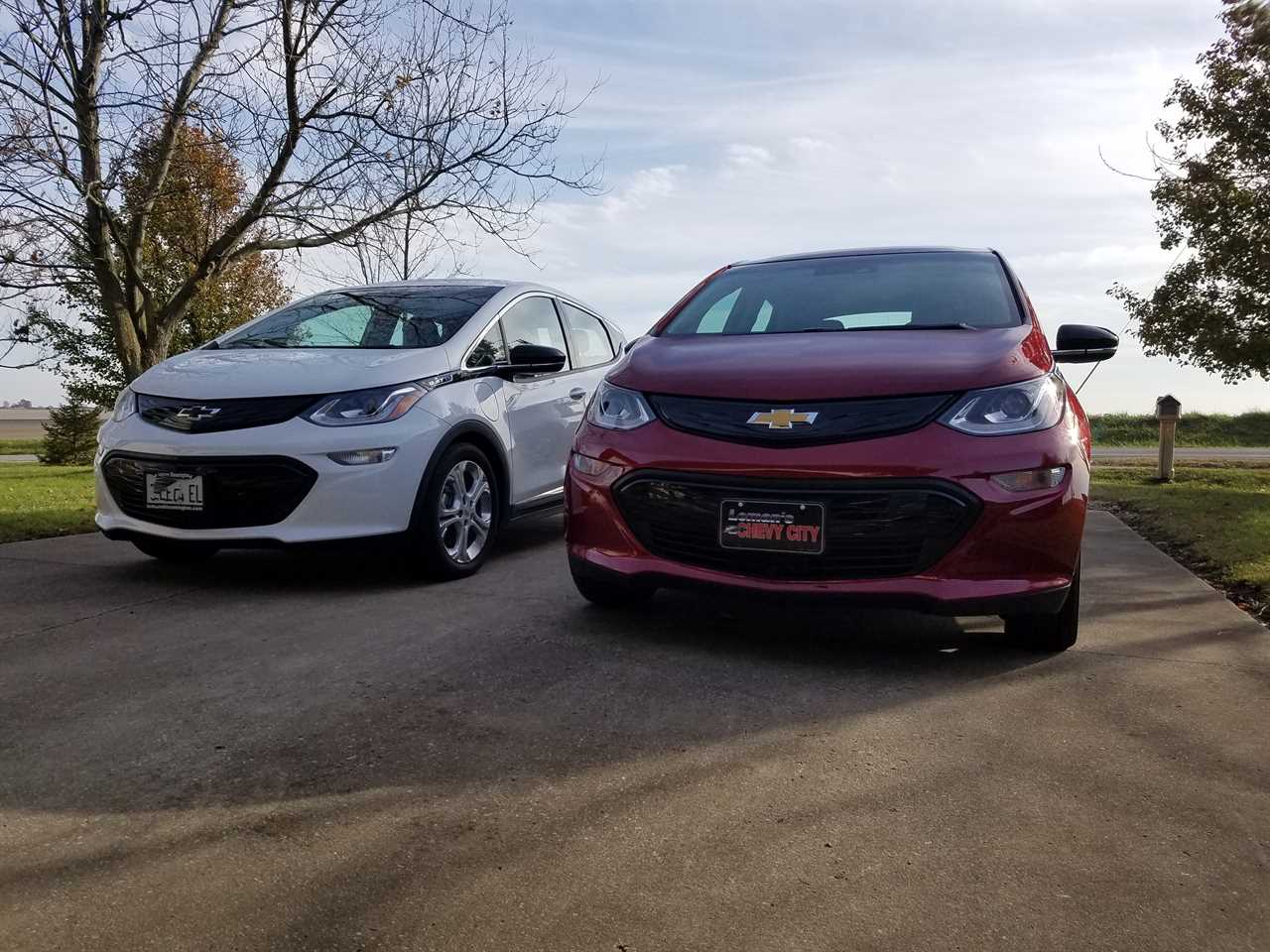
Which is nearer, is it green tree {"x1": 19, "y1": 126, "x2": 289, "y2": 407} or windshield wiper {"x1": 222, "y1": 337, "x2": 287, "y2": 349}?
windshield wiper {"x1": 222, "y1": 337, "x2": 287, "y2": 349}

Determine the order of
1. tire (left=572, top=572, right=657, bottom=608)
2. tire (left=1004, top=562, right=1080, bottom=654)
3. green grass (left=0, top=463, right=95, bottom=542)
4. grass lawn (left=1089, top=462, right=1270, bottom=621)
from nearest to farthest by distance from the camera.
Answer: tire (left=1004, top=562, right=1080, bottom=654) < tire (left=572, top=572, right=657, bottom=608) < grass lawn (left=1089, top=462, right=1270, bottom=621) < green grass (left=0, top=463, right=95, bottom=542)

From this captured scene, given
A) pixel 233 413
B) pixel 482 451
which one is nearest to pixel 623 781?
pixel 233 413

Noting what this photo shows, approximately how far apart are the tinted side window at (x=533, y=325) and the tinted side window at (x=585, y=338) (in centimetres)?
15

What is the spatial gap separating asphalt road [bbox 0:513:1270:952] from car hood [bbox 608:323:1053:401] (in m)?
0.83

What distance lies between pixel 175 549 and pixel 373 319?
1645 millimetres

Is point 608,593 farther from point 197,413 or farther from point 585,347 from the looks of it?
point 585,347

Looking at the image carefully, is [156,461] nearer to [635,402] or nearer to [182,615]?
[182,615]

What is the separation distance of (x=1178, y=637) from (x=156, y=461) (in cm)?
467

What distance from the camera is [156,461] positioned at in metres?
5.14

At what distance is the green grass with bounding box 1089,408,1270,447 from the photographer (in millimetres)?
29578

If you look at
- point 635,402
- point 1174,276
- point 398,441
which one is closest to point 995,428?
point 635,402

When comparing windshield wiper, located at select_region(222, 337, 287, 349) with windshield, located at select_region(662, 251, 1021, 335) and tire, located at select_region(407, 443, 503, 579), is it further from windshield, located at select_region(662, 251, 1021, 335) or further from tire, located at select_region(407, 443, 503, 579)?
windshield, located at select_region(662, 251, 1021, 335)

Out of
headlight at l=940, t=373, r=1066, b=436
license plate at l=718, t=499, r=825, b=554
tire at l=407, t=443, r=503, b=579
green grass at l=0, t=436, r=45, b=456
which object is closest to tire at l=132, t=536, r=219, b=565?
tire at l=407, t=443, r=503, b=579

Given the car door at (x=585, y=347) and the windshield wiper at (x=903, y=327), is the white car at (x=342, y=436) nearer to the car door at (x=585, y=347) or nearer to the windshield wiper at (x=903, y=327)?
the car door at (x=585, y=347)
